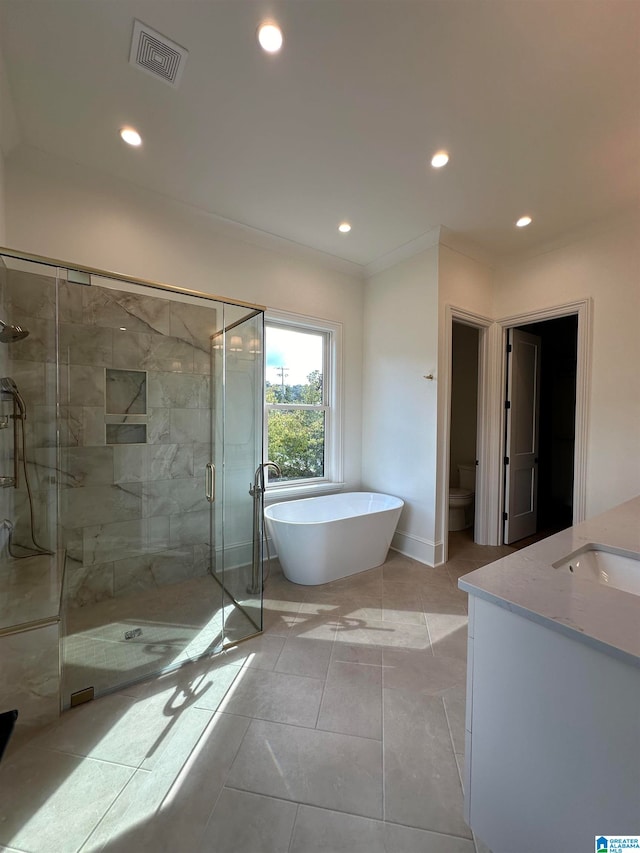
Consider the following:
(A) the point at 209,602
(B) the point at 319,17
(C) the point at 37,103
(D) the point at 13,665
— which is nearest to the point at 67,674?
(D) the point at 13,665

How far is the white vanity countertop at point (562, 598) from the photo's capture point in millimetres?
742

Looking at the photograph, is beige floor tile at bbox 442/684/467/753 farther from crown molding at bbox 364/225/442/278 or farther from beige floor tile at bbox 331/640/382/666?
crown molding at bbox 364/225/442/278

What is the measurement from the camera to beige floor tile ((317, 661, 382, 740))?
1420mm

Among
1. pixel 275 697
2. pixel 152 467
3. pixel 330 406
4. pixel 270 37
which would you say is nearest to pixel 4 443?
pixel 152 467

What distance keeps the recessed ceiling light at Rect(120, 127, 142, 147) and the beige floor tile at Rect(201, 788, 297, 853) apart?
126 inches

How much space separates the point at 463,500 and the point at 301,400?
228 centimetres

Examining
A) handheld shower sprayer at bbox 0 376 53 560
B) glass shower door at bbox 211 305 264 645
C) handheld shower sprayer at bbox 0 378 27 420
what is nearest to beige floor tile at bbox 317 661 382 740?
glass shower door at bbox 211 305 264 645

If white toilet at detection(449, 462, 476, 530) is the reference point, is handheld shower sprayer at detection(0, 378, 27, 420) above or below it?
above

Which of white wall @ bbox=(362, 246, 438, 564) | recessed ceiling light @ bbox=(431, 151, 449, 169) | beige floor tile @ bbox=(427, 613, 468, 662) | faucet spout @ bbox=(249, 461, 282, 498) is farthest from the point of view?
white wall @ bbox=(362, 246, 438, 564)

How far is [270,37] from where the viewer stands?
1401 mm

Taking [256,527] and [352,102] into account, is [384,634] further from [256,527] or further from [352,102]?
[352,102]

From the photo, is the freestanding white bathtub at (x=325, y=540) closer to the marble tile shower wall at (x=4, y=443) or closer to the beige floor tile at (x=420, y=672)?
the beige floor tile at (x=420, y=672)

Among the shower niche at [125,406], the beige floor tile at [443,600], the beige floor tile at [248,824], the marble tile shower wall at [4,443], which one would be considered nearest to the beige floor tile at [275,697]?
the beige floor tile at [248,824]

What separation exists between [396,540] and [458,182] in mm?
3047
